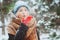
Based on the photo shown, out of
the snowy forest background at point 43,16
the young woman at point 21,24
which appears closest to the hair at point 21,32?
the young woman at point 21,24

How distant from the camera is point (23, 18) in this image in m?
1.52

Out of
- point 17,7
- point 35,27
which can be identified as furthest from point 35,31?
point 17,7

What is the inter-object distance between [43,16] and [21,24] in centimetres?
24

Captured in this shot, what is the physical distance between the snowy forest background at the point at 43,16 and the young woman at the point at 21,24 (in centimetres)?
5

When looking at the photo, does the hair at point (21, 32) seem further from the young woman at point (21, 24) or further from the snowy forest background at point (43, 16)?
the snowy forest background at point (43, 16)

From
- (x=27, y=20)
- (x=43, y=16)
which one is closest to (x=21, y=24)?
(x=27, y=20)

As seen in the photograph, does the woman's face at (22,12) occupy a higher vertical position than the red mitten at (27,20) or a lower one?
→ higher

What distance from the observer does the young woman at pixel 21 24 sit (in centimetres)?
150

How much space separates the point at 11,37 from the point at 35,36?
0.70ft

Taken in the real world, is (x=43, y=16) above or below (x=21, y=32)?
above

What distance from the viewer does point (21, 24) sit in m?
1.50

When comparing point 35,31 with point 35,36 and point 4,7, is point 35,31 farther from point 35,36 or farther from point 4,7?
point 4,7

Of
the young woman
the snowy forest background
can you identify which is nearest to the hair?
the young woman

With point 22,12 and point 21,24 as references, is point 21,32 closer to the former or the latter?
point 21,24
